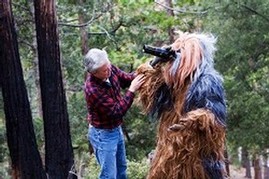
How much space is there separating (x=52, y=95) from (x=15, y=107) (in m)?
0.47

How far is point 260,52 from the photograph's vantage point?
10.7m

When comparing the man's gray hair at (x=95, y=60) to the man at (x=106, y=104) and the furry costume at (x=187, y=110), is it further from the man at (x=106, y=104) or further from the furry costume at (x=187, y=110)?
the furry costume at (x=187, y=110)

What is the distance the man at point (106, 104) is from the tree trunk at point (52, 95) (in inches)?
107

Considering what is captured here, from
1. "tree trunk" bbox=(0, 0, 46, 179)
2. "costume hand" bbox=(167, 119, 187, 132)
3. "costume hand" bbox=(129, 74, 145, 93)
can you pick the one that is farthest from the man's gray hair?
"tree trunk" bbox=(0, 0, 46, 179)

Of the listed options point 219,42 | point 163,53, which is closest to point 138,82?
point 163,53

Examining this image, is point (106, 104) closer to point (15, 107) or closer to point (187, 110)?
point (187, 110)

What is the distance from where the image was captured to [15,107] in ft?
19.4

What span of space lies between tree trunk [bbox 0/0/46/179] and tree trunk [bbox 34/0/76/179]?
0.22 meters

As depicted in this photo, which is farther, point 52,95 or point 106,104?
point 52,95

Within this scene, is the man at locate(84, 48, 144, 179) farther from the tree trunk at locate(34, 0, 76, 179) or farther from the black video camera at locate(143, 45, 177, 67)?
the tree trunk at locate(34, 0, 76, 179)

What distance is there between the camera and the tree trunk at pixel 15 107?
5727mm

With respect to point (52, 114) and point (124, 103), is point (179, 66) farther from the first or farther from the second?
point (52, 114)

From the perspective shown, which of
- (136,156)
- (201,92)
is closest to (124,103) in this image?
(201,92)

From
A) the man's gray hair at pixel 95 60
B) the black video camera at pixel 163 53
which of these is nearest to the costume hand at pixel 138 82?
the black video camera at pixel 163 53
